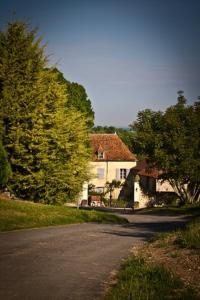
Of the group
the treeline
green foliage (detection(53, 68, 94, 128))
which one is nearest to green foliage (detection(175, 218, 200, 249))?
the treeline

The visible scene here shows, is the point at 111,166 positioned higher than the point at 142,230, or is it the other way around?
the point at 111,166

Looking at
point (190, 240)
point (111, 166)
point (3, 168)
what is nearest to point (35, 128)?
point (3, 168)

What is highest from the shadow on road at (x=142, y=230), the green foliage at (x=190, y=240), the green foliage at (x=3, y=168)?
the green foliage at (x=3, y=168)

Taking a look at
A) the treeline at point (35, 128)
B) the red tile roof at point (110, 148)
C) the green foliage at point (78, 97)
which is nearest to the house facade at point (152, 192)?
the red tile roof at point (110, 148)

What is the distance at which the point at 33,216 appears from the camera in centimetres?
1995

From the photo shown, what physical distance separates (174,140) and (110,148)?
18.4m

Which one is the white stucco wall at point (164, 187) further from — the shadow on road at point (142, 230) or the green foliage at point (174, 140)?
the shadow on road at point (142, 230)

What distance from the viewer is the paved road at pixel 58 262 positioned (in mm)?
8211

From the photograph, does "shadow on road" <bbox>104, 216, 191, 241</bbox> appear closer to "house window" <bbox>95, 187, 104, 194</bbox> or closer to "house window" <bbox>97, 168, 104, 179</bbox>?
"house window" <bbox>97, 168, 104, 179</bbox>

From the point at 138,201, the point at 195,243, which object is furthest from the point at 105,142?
the point at 195,243

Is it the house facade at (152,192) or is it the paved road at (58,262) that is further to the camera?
the house facade at (152,192)

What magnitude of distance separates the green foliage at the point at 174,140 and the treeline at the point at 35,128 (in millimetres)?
13469

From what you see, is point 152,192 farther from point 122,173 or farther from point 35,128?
point 35,128

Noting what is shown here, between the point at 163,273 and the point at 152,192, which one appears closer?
the point at 163,273
